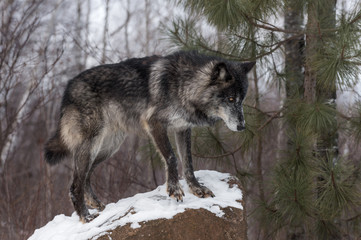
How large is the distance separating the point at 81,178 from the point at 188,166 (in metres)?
1.19

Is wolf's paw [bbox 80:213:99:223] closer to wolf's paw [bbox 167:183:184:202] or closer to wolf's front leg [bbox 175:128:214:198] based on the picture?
wolf's paw [bbox 167:183:184:202]

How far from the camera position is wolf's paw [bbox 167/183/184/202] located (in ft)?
12.2

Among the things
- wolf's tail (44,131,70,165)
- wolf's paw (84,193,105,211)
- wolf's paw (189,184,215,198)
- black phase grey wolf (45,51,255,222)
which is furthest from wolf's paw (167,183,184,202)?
wolf's tail (44,131,70,165)

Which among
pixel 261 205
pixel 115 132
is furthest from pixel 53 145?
pixel 261 205

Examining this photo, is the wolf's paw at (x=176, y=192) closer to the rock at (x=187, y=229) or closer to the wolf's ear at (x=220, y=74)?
the rock at (x=187, y=229)

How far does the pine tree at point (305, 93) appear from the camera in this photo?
4.05 m

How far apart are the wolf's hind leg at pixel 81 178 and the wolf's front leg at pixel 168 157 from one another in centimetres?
77

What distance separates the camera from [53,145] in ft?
14.7

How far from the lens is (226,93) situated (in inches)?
152

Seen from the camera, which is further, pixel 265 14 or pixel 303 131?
pixel 265 14

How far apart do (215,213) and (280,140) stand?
439cm

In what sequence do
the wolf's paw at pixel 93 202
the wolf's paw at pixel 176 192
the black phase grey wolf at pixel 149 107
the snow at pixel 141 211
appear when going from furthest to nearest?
the wolf's paw at pixel 93 202, the black phase grey wolf at pixel 149 107, the wolf's paw at pixel 176 192, the snow at pixel 141 211

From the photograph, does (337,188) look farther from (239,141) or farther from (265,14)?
(265,14)

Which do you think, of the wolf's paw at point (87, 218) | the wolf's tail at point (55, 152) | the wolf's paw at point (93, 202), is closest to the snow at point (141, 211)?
the wolf's paw at point (87, 218)
